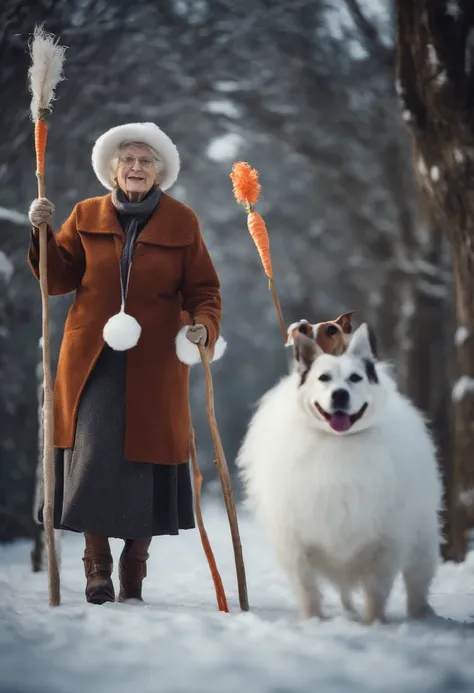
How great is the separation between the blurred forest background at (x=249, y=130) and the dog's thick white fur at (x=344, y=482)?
2.63 meters

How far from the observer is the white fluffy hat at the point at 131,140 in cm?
334

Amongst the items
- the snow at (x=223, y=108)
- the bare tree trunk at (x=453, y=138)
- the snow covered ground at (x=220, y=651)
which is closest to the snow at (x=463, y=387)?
the bare tree trunk at (x=453, y=138)

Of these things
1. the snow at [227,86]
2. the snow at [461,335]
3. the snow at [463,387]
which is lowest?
the snow at [463,387]

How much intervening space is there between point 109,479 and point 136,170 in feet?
3.82

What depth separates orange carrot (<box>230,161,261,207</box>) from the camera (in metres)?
3.56

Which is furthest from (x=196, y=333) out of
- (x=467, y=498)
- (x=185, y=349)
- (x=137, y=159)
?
(x=467, y=498)

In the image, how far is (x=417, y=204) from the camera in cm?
611

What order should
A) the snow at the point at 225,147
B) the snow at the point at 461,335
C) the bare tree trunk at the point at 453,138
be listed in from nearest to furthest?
the bare tree trunk at the point at 453,138 → the snow at the point at 461,335 → the snow at the point at 225,147

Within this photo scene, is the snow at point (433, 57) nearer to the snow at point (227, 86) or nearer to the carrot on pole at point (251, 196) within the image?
the carrot on pole at point (251, 196)

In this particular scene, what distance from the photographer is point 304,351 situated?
9.78ft

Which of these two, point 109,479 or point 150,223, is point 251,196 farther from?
point 109,479

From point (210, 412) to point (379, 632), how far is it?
1.03m

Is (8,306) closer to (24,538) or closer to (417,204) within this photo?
(24,538)

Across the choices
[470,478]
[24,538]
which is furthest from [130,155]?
[24,538]
